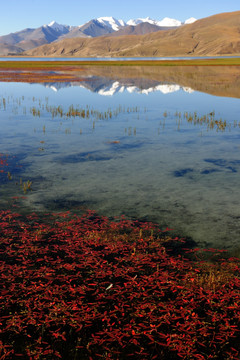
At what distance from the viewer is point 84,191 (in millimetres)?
13320

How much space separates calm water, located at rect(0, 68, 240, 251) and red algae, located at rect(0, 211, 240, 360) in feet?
4.98

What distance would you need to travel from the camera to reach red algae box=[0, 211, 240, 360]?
6211mm

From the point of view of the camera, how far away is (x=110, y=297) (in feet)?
24.3

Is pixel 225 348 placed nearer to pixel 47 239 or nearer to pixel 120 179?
pixel 47 239

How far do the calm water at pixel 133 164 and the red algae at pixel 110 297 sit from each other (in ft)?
4.98

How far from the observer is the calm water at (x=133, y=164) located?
11.6 metres

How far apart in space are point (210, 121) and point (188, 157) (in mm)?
11005

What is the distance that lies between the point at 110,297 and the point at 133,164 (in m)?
10.2

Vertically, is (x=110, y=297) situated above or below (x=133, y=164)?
below

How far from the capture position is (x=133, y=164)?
16984 millimetres

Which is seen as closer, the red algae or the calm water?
the red algae

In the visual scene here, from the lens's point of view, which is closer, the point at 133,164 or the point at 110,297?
the point at 110,297

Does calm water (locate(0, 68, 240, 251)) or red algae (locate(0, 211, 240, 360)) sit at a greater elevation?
calm water (locate(0, 68, 240, 251))

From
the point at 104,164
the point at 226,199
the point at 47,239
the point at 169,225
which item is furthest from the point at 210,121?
the point at 47,239
